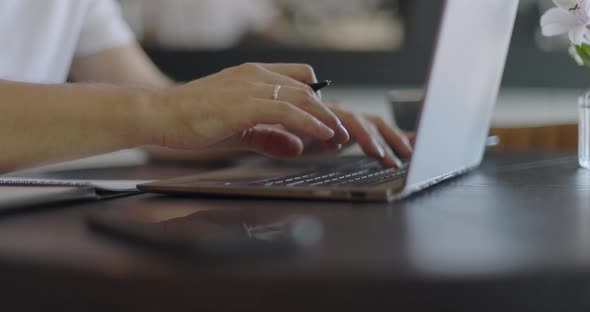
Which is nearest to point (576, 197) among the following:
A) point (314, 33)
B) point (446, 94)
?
point (446, 94)

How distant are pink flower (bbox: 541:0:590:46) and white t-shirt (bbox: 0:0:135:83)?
0.89m

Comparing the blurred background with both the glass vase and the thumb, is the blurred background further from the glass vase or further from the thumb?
the thumb

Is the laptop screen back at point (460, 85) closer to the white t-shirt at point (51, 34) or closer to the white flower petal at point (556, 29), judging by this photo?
the white flower petal at point (556, 29)

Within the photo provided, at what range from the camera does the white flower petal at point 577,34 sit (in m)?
0.87

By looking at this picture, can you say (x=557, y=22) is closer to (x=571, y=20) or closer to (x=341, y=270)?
(x=571, y=20)

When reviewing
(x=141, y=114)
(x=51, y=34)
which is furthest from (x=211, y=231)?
(x=51, y=34)

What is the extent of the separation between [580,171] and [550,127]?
89cm

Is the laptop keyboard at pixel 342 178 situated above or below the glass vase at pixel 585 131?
above

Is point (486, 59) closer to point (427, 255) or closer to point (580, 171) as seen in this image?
point (580, 171)

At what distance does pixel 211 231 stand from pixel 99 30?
1.22m

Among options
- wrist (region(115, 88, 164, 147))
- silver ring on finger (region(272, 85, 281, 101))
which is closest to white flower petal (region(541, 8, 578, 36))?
silver ring on finger (region(272, 85, 281, 101))

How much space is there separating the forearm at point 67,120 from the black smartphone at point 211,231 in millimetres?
134

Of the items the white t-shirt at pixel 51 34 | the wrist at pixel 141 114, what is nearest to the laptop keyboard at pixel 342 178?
the wrist at pixel 141 114

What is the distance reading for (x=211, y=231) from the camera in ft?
1.35
